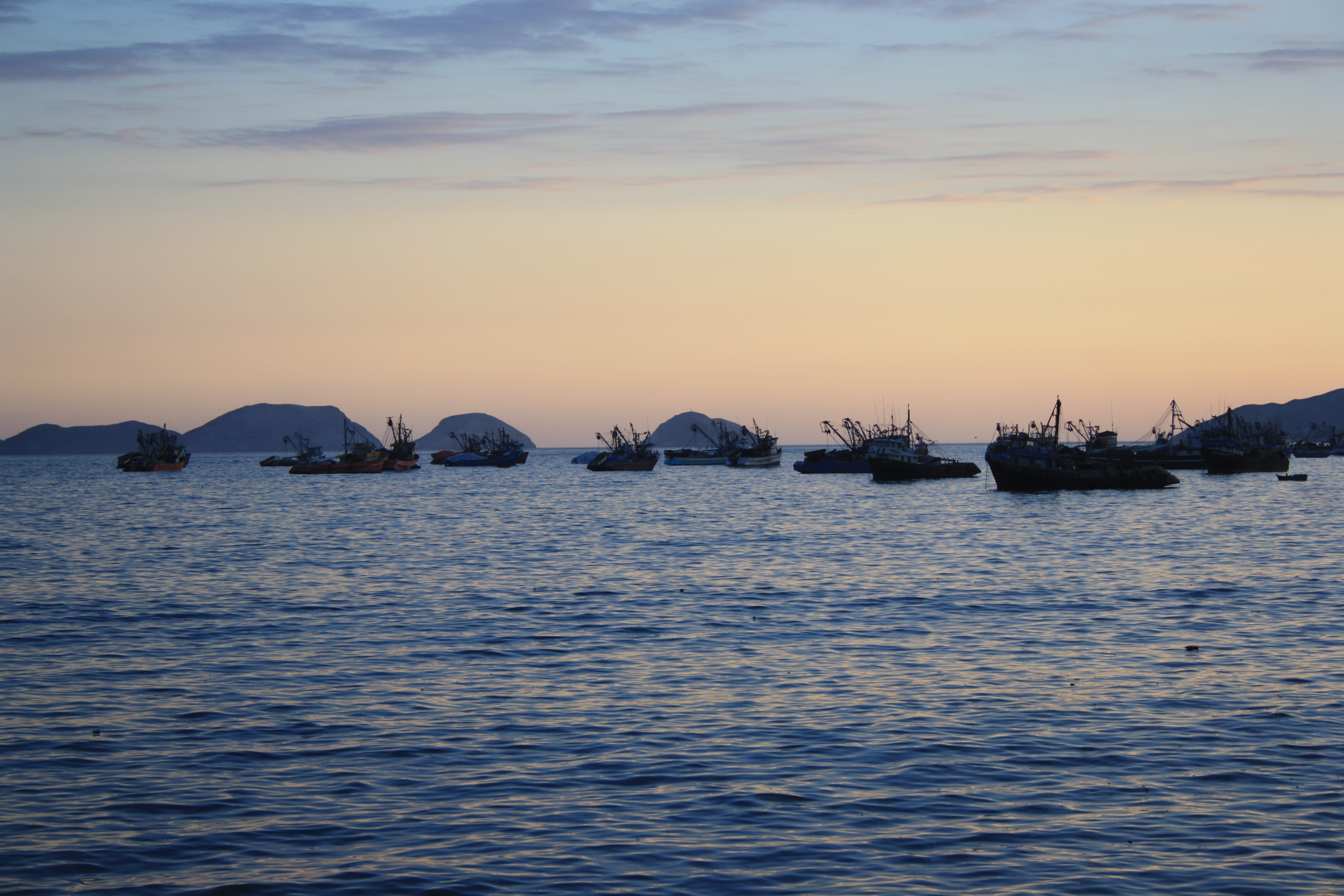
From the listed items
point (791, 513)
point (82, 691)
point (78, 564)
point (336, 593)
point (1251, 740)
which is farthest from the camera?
point (791, 513)

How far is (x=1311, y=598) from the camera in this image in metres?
37.0

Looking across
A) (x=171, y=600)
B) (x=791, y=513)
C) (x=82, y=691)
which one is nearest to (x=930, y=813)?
(x=82, y=691)

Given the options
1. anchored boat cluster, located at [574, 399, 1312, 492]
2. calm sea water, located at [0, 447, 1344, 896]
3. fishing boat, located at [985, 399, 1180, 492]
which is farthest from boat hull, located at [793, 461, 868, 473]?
calm sea water, located at [0, 447, 1344, 896]

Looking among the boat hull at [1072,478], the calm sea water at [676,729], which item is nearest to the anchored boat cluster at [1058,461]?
the boat hull at [1072,478]

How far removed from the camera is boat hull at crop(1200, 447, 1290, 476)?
16562cm

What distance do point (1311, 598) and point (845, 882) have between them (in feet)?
99.5

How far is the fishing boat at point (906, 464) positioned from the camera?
493ft

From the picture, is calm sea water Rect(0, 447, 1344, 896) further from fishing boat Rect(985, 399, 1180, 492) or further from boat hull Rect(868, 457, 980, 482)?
boat hull Rect(868, 457, 980, 482)

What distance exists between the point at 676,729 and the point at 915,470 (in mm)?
137174

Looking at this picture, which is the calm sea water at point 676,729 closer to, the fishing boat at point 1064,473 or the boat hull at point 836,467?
the fishing boat at point 1064,473

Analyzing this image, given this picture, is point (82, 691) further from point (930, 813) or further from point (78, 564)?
point (78, 564)

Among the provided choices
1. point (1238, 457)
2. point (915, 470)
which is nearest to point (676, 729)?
point (915, 470)

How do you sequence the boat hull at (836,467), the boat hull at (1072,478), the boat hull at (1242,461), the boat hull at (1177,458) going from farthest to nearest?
the boat hull at (836,467) < the boat hull at (1177,458) < the boat hull at (1242,461) < the boat hull at (1072,478)

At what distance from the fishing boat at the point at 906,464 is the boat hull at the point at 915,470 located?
0.15 ft
